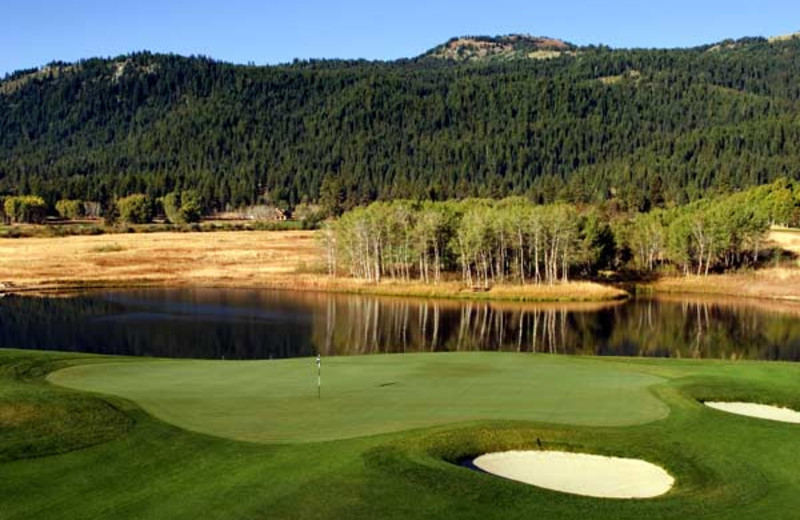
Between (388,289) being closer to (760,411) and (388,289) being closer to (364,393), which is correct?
(364,393)

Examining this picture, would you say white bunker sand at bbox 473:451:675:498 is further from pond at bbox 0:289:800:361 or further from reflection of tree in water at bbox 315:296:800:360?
reflection of tree in water at bbox 315:296:800:360

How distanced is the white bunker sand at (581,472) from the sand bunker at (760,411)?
8.86 meters

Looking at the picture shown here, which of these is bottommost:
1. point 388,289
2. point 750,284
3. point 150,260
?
point 388,289

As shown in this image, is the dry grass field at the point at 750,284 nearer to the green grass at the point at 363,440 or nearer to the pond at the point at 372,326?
the pond at the point at 372,326

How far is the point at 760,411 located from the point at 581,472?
1164 centimetres

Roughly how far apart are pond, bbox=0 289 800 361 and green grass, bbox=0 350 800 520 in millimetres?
24181

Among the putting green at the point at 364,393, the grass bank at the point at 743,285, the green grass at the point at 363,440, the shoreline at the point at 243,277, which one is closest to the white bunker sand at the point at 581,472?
the green grass at the point at 363,440

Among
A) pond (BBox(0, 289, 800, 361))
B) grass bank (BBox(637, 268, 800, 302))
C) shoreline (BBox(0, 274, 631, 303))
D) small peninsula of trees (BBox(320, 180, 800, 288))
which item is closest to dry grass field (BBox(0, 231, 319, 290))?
shoreline (BBox(0, 274, 631, 303))

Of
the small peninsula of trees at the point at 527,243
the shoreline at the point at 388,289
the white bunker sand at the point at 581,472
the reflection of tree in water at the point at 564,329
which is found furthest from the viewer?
the small peninsula of trees at the point at 527,243

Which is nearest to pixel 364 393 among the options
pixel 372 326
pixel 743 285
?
pixel 372 326

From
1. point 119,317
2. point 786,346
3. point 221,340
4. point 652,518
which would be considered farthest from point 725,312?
point 652,518

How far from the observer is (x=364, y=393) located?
29.2 meters

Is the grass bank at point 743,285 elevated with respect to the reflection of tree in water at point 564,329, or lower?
elevated

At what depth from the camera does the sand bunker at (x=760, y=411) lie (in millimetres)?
28328
